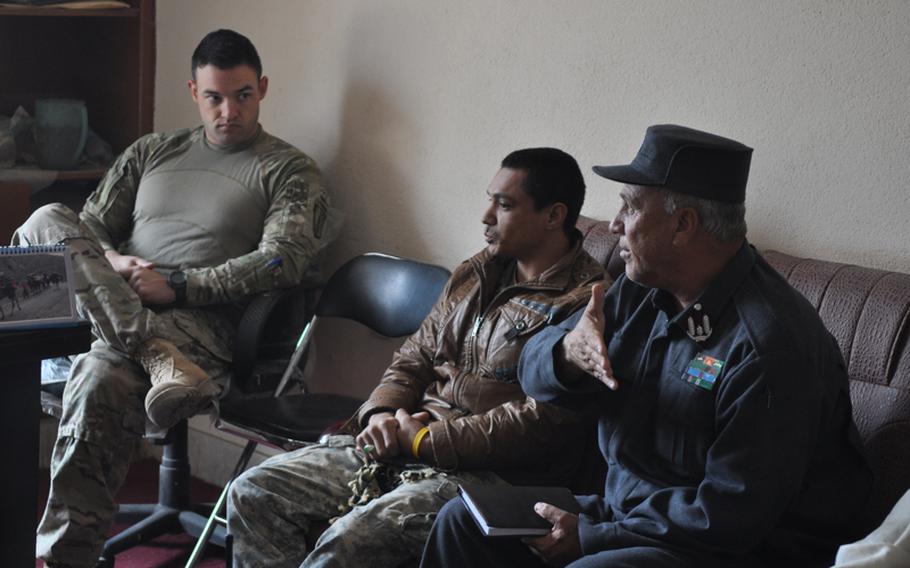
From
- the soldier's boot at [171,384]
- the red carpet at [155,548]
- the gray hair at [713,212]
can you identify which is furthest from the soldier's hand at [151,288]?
the gray hair at [713,212]

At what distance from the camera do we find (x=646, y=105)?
3.14m

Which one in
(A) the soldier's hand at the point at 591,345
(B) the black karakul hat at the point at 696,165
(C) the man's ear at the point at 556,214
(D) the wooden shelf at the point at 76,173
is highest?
(B) the black karakul hat at the point at 696,165

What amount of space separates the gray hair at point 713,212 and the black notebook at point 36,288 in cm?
141

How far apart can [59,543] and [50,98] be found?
1940mm

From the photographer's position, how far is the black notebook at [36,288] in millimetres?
2602

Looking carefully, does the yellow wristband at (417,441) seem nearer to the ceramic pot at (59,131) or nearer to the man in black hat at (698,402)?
the man in black hat at (698,402)

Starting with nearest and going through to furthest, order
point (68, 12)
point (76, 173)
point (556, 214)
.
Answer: point (556, 214), point (68, 12), point (76, 173)

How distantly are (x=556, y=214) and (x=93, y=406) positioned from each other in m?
1.42

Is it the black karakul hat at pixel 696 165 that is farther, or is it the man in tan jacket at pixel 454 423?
the man in tan jacket at pixel 454 423

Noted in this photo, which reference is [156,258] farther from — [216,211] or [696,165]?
[696,165]

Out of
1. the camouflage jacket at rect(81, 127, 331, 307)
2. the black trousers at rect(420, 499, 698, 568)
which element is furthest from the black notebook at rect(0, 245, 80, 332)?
the black trousers at rect(420, 499, 698, 568)

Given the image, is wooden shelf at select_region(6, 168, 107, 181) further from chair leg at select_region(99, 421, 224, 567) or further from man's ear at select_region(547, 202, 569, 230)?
man's ear at select_region(547, 202, 569, 230)

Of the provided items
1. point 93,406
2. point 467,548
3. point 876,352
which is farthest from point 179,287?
point 876,352

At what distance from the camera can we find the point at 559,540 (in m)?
2.23
